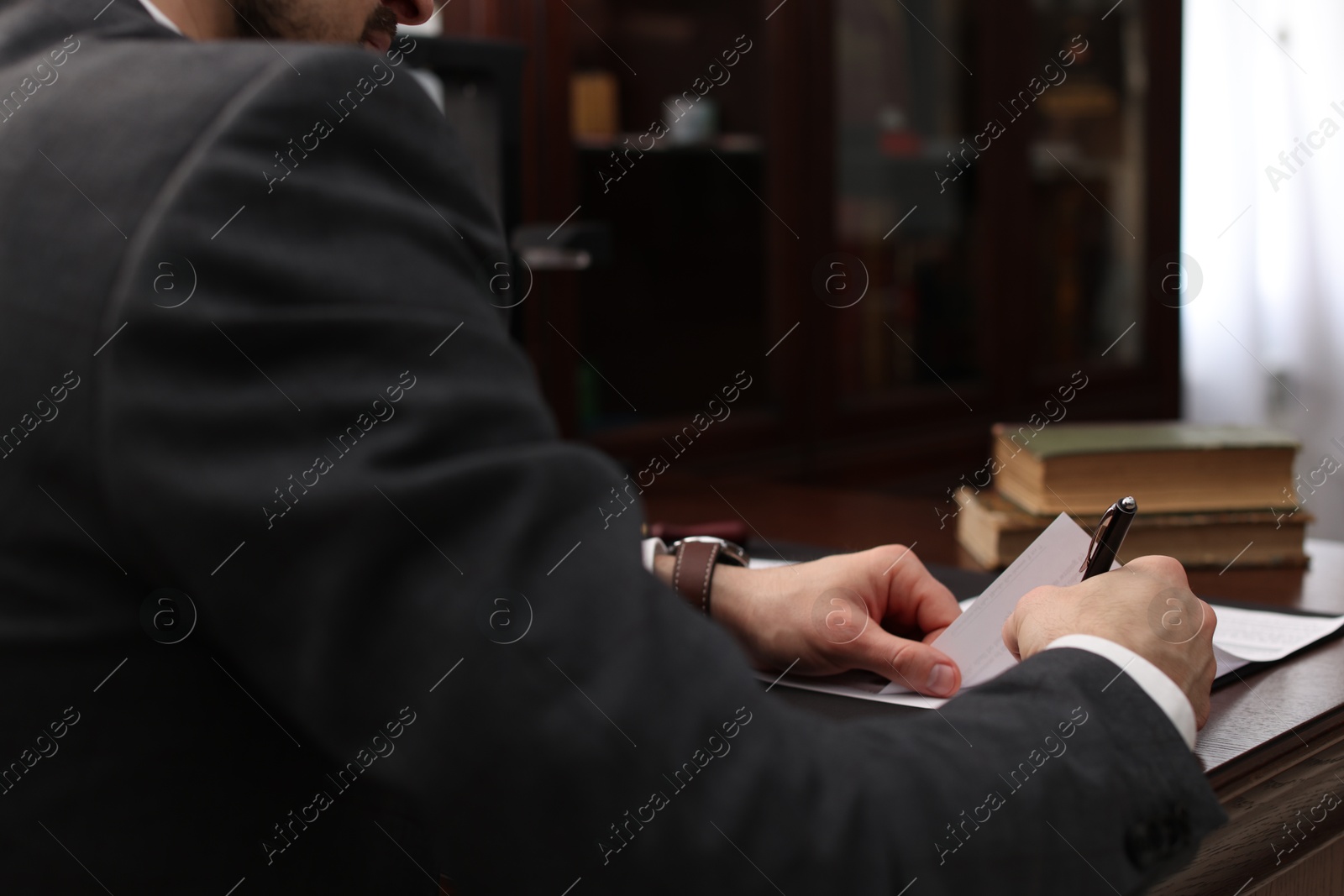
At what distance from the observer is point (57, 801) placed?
535 mm

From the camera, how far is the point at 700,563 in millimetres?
1021

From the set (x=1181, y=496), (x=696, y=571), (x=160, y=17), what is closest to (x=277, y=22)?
(x=160, y=17)

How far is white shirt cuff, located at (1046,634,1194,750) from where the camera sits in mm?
619

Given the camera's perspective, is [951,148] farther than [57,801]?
Yes

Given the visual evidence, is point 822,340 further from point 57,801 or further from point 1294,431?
point 57,801

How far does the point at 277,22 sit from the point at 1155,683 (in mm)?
585

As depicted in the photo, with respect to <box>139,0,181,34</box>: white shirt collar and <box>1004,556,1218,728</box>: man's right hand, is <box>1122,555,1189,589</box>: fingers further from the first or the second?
<box>139,0,181,34</box>: white shirt collar

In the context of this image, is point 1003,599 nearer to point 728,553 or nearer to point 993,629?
point 993,629

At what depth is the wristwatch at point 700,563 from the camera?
100 centimetres

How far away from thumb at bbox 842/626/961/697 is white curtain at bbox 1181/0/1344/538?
3168 mm

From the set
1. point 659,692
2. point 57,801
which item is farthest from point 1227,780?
point 57,801

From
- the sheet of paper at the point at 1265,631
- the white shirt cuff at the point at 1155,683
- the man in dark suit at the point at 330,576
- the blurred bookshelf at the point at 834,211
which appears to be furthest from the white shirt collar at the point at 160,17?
the blurred bookshelf at the point at 834,211

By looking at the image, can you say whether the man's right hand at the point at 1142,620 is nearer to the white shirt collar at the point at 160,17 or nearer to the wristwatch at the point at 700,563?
the wristwatch at the point at 700,563

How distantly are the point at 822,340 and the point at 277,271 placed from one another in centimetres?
241
